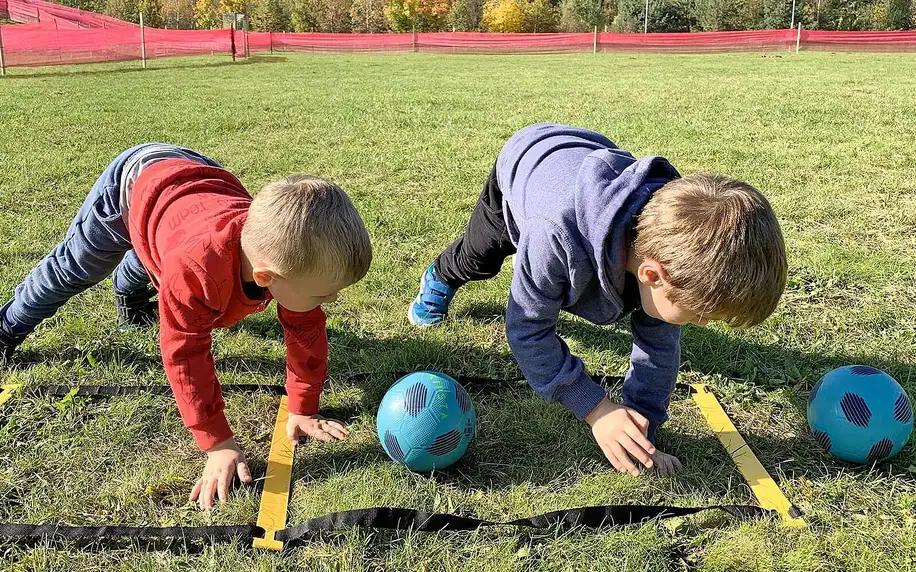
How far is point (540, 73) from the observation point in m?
19.8

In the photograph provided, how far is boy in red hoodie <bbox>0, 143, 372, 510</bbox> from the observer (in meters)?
2.26

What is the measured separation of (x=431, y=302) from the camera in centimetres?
394

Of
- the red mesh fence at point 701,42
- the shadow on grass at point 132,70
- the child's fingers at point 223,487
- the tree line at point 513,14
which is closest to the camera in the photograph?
the child's fingers at point 223,487

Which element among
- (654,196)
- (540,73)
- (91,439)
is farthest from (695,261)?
(540,73)

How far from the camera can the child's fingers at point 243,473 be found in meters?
2.67

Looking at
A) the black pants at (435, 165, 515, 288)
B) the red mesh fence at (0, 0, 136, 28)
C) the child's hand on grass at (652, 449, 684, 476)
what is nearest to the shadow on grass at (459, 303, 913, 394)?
the black pants at (435, 165, 515, 288)

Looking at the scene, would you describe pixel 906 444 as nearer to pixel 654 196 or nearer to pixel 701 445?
pixel 701 445

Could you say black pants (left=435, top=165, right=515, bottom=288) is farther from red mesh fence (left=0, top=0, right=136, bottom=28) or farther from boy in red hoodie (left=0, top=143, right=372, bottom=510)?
red mesh fence (left=0, top=0, right=136, bottom=28)

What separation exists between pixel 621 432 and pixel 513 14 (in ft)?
208

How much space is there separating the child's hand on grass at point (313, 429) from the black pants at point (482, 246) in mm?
1104

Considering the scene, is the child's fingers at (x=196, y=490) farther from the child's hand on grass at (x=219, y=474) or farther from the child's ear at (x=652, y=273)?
the child's ear at (x=652, y=273)

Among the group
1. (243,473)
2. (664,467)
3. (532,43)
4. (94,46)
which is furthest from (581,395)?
(532,43)

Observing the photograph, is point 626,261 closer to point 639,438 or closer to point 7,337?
point 639,438

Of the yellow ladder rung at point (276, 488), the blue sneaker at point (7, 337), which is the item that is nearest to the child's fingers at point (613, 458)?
the yellow ladder rung at point (276, 488)
